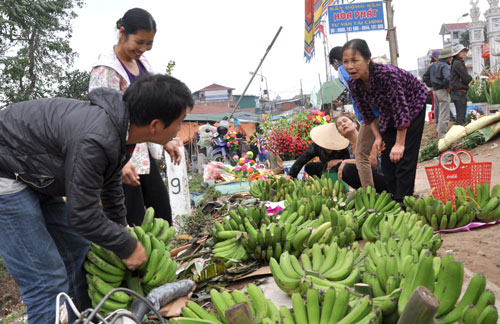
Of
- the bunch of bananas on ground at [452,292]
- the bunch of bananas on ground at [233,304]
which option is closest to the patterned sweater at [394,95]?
the bunch of bananas on ground at [452,292]

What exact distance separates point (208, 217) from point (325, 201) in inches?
64.1

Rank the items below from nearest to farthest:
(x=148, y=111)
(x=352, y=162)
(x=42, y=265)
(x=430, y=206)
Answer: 1. (x=148, y=111)
2. (x=42, y=265)
3. (x=430, y=206)
4. (x=352, y=162)

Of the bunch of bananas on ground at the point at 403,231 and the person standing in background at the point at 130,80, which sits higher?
the person standing in background at the point at 130,80

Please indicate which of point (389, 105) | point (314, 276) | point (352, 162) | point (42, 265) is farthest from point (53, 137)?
point (352, 162)

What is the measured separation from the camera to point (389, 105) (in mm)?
4000

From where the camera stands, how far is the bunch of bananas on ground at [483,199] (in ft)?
12.7

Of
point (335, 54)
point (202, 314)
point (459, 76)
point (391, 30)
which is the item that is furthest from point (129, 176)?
point (459, 76)

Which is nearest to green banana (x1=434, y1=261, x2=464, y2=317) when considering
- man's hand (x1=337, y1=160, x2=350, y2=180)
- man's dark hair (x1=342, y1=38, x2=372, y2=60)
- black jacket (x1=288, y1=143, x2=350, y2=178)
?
man's dark hair (x1=342, y1=38, x2=372, y2=60)

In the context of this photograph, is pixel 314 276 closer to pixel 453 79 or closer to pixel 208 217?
pixel 208 217

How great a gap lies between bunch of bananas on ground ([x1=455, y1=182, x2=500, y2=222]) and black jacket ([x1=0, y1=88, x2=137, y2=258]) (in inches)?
126

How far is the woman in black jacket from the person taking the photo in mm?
5586

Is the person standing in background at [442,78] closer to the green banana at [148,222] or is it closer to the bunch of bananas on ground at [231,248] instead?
the bunch of bananas on ground at [231,248]

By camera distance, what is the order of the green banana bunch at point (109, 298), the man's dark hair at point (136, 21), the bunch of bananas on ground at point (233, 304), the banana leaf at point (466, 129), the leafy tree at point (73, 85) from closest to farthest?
the bunch of bananas on ground at point (233, 304) < the green banana bunch at point (109, 298) < the man's dark hair at point (136, 21) < the banana leaf at point (466, 129) < the leafy tree at point (73, 85)

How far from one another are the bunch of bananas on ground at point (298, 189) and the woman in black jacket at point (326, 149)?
1.67 feet
